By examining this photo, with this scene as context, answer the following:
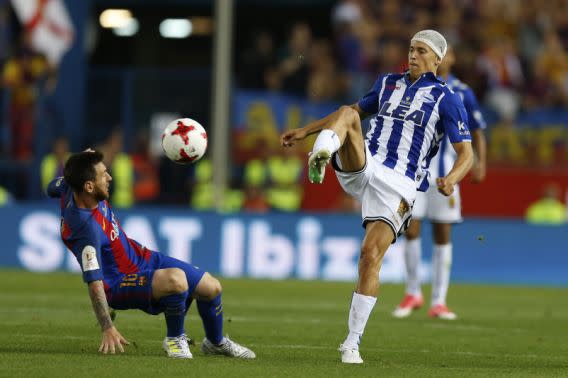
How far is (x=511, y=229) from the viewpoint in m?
17.7

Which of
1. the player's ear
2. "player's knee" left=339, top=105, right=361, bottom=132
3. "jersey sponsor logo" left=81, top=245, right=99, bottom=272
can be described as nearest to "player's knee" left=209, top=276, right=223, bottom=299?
"jersey sponsor logo" left=81, top=245, right=99, bottom=272

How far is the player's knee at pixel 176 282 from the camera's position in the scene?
7750 mm

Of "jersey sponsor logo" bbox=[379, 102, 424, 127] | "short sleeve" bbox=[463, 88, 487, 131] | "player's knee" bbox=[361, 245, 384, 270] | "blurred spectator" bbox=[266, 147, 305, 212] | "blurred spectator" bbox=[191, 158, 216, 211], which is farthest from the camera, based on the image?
"blurred spectator" bbox=[191, 158, 216, 211]

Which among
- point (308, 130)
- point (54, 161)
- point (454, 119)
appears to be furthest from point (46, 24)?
point (308, 130)

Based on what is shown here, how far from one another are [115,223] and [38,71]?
1464 centimetres

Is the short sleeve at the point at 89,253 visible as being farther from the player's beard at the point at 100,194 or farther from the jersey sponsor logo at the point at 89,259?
the player's beard at the point at 100,194

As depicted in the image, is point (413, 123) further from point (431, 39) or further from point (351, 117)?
point (351, 117)

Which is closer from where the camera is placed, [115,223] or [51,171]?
[115,223]

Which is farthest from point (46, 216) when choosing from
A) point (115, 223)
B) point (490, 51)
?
point (115, 223)

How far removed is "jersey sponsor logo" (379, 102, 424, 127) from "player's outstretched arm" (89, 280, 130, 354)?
2430mm

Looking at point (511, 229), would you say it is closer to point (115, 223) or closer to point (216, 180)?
point (216, 180)

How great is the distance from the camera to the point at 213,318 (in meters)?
8.04

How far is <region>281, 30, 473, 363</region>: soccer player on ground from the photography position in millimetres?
8109

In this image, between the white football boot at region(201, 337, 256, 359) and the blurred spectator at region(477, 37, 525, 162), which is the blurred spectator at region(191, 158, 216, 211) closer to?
the blurred spectator at region(477, 37, 525, 162)
